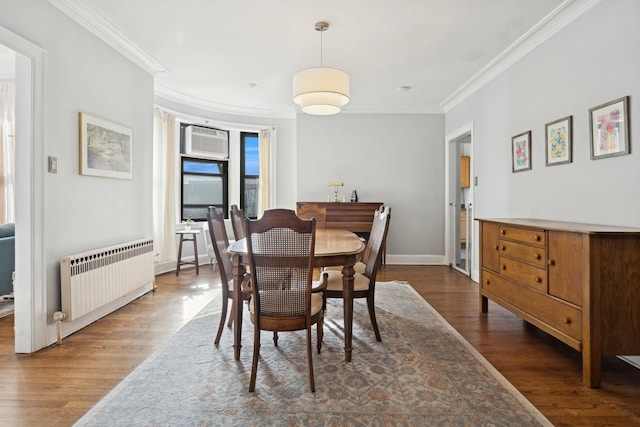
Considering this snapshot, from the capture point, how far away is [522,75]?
3.64 m

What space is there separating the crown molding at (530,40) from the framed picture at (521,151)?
826 mm

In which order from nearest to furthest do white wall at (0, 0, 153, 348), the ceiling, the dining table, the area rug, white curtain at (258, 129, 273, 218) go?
the area rug, the dining table, white wall at (0, 0, 153, 348), the ceiling, white curtain at (258, 129, 273, 218)

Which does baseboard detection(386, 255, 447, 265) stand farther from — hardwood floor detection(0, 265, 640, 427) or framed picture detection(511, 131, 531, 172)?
framed picture detection(511, 131, 531, 172)

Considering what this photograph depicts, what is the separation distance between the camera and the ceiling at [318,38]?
2869mm

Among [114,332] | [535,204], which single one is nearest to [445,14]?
[535,204]

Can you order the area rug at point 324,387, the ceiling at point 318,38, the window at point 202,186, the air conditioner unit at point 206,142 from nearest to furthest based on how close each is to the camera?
the area rug at point 324,387 → the ceiling at point 318,38 → the air conditioner unit at point 206,142 → the window at point 202,186

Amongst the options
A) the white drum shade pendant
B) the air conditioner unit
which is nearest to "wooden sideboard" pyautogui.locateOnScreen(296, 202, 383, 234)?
the air conditioner unit

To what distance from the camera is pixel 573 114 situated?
2.87 m

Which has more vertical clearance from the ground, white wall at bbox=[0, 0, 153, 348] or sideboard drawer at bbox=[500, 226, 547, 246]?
white wall at bbox=[0, 0, 153, 348]

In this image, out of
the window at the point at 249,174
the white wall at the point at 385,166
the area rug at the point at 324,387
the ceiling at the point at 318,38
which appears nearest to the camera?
the area rug at the point at 324,387

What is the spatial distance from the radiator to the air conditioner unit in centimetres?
235

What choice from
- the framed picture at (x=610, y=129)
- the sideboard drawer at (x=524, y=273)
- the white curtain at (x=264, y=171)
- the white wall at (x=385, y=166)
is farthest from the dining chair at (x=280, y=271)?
the white curtain at (x=264, y=171)

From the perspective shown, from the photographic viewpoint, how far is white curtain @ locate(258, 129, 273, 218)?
253 inches

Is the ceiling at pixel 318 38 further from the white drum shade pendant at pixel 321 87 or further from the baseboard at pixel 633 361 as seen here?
the baseboard at pixel 633 361
